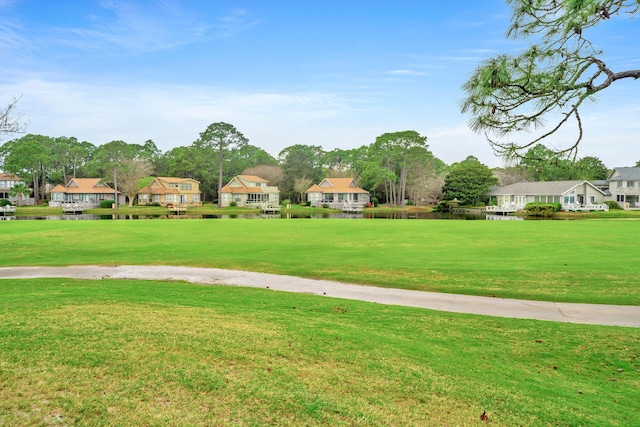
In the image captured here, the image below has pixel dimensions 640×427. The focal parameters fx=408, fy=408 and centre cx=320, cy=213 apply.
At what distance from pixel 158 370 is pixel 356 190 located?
280 feet

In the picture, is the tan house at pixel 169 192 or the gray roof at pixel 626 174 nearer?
the gray roof at pixel 626 174

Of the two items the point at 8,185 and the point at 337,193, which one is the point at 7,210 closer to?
the point at 8,185

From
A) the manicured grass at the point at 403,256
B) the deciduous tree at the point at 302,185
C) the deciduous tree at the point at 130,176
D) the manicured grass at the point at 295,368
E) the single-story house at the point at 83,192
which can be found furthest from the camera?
the deciduous tree at the point at 302,185

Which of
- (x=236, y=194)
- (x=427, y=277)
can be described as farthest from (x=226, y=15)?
(x=236, y=194)

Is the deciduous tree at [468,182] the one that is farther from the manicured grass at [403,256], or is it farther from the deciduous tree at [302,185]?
the manicured grass at [403,256]

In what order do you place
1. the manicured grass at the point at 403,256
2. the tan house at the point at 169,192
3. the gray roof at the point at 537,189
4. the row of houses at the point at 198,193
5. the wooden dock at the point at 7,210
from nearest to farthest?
the manicured grass at the point at 403,256
the wooden dock at the point at 7,210
the gray roof at the point at 537,189
the tan house at the point at 169,192
the row of houses at the point at 198,193

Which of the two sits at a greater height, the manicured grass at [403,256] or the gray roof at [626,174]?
the gray roof at [626,174]

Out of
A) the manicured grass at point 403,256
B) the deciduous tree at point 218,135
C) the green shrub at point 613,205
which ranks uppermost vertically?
the deciduous tree at point 218,135

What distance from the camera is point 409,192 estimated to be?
9188 centimetres

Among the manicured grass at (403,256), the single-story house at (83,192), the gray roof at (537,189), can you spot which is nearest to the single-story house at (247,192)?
the single-story house at (83,192)

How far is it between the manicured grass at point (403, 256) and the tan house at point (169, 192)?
5735cm

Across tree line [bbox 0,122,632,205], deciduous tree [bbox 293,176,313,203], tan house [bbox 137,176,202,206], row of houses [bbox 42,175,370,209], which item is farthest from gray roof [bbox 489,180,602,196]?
tan house [bbox 137,176,202,206]

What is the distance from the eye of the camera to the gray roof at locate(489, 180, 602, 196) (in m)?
73.9

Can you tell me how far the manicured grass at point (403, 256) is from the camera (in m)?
12.8
